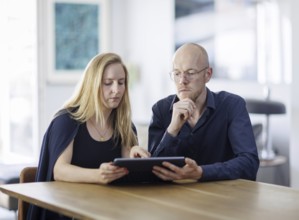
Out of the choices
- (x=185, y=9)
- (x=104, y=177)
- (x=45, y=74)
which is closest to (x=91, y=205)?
(x=104, y=177)

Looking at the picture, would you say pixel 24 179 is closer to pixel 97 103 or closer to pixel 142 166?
pixel 97 103

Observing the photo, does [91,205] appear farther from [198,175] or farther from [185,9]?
[185,9]

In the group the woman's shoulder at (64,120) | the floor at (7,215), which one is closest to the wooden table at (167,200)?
the woman's shoulder at (64,120)

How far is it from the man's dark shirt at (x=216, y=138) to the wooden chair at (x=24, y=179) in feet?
1.79

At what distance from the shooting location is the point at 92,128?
2721 mm

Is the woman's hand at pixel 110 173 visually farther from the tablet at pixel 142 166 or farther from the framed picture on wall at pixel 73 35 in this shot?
the framed picture on wall at pixel 73 35

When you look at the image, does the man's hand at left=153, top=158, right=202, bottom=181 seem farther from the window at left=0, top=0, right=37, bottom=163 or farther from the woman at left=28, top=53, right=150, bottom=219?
the window at left=0, top=0, right=37, bottom=163

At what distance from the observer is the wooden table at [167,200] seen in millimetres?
1884

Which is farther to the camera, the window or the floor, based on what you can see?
the window

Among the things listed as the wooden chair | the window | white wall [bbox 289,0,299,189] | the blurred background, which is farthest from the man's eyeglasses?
the window

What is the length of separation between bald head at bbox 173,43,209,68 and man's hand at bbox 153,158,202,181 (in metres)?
0.51

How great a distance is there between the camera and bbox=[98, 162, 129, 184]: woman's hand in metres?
2.33

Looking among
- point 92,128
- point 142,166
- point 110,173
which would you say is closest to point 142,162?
point 142,166

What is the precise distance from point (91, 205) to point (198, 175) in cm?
58
